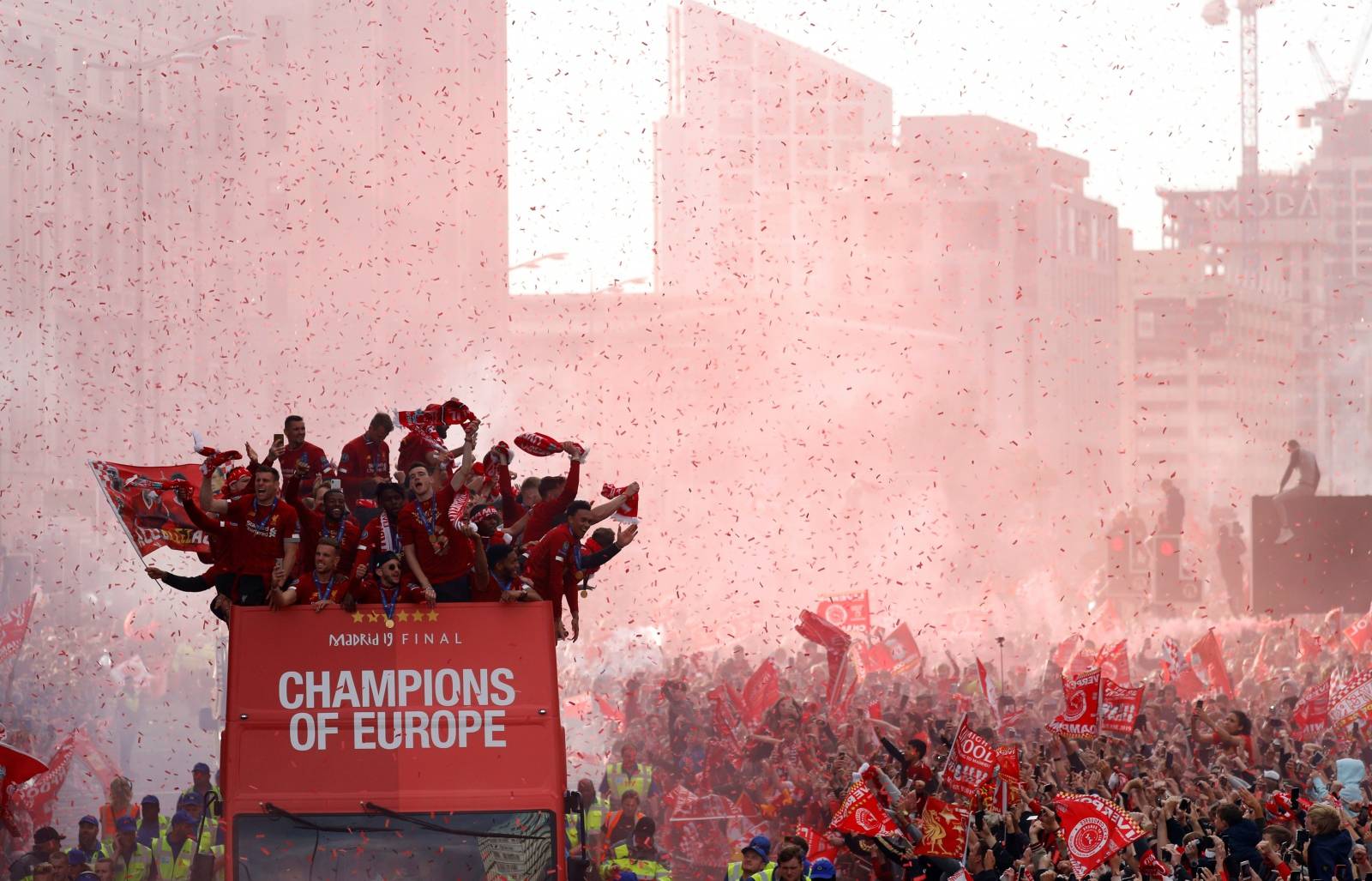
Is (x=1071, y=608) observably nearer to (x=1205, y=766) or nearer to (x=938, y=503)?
(x=938, y=503)

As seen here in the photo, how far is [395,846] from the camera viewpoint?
9.05m

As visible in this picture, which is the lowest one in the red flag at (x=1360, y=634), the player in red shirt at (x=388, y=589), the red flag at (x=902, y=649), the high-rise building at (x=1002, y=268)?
the red flag at (x=902, y=649)

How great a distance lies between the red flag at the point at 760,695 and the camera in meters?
18.0

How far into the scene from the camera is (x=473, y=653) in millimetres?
9453

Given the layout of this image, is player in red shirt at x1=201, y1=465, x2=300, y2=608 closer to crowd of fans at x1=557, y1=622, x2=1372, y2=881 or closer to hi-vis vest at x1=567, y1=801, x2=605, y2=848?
crowd of fans at x1=557, y1=622, x2=1372, y2=881

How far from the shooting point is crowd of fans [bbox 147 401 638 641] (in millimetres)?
9984

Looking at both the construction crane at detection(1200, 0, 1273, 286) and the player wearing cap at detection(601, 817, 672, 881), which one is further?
the construction crane at detection(1200, 0, 1273, 286)

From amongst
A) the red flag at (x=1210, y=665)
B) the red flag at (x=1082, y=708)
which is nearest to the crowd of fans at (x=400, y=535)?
the red flag at (x=1082, y=708)

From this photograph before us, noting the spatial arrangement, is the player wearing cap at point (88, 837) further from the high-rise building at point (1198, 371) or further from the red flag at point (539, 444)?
the high-rise building at point (1198, 371)

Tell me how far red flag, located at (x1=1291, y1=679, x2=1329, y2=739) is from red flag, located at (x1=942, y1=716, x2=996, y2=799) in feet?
13.7

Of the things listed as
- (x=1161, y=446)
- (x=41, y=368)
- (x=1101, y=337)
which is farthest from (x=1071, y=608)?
(x=1101, y=337)

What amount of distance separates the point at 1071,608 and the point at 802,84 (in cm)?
2716

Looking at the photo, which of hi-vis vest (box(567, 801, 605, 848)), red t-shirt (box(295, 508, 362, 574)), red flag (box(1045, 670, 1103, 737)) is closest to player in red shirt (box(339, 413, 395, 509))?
red t-shirt (box(295, 508, 362, 574))

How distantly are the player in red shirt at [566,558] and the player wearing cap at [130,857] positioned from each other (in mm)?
4329
